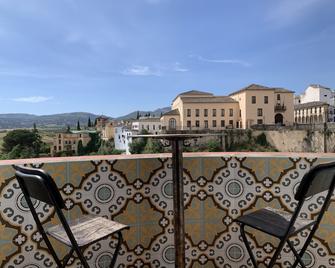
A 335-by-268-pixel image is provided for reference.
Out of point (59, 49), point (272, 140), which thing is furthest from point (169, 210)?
point (272, 140)

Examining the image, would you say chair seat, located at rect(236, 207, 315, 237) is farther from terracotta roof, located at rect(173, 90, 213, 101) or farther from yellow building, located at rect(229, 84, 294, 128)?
terracotta roof, located at rect(173, 90, 213, 101)

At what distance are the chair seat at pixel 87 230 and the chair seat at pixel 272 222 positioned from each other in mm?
560

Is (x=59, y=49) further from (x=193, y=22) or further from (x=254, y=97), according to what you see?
(x=254, y=97)

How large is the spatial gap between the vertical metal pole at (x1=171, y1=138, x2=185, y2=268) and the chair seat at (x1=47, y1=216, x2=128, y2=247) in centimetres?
24

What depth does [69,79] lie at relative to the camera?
35625 mm

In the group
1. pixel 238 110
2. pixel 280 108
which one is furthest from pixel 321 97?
pixel 238 110

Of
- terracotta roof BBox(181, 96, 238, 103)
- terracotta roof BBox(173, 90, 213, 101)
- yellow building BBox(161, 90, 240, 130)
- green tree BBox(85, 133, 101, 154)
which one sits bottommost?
green tree BBox(85, 133, 101, 154)

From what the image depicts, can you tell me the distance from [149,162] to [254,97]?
37.5 metres

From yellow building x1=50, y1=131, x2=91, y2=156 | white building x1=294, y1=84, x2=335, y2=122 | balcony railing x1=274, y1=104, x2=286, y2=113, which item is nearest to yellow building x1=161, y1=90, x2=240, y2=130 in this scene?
balcony railing x1=274, y1=104, x2=286, y2=113

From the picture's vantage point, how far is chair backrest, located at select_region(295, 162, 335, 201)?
84 centimetres

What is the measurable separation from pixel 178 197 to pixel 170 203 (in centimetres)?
45

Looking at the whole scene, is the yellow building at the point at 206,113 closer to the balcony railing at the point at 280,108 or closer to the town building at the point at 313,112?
the balcony railing at the point at 280,108

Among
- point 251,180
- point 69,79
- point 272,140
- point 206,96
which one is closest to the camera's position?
point 251,180

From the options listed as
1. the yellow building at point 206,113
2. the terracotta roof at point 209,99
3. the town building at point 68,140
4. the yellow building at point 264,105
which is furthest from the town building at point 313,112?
the town building at point 68,140
